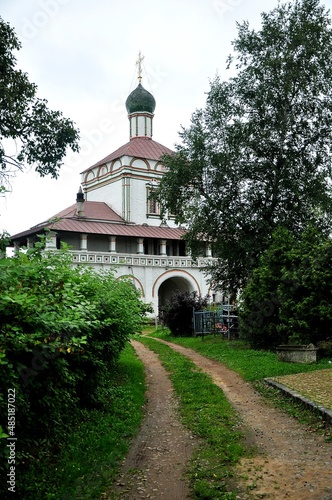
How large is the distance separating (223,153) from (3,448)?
1627 cm

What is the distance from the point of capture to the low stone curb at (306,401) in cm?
767

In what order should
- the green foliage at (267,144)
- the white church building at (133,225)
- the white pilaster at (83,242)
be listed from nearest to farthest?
the green foliage at (267,144) → the white pilaster at (83,242) → the white church building at (133,225)

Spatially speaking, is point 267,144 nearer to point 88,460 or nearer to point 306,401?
point 306,401

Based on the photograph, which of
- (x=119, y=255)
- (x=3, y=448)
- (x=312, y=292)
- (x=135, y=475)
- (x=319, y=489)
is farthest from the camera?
(x=119, y=255)

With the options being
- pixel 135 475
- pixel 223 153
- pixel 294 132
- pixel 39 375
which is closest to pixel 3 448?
pixel 39 375

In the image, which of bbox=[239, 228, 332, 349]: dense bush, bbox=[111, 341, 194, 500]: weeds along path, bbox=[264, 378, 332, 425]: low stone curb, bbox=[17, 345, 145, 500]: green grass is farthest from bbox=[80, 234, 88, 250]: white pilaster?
bbox=[17, 345, 145, 500]: green grass

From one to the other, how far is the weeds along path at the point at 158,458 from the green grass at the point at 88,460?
0.14m

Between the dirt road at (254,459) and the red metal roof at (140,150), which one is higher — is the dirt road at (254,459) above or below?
below

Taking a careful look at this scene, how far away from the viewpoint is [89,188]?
40.3m

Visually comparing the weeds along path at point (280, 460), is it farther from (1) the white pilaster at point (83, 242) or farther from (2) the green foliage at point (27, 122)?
(1) the white pilaster at point (83, 242)

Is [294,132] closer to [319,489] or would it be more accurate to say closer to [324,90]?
[324,90]

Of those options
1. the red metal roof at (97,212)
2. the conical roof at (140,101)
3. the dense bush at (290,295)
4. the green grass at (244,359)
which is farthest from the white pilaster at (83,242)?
the dense bush at (290,295)

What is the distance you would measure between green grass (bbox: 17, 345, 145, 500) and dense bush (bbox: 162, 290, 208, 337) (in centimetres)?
1295

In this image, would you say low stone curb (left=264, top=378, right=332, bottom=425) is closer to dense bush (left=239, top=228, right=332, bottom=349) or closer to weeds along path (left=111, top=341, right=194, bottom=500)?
weeds along path (left=111, top=341, right=194, bottom=500)
